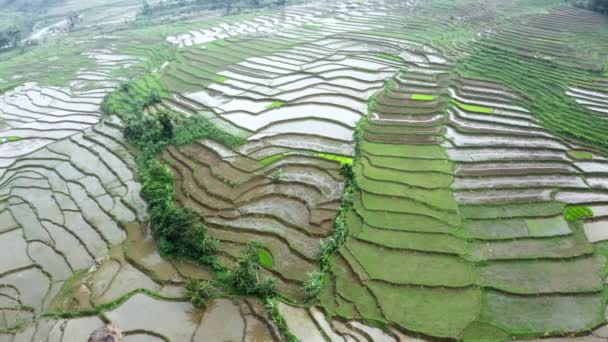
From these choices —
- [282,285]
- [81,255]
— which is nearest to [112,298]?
[81,255]

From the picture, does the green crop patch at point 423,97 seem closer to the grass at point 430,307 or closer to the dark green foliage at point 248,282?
the grass at point 430,307

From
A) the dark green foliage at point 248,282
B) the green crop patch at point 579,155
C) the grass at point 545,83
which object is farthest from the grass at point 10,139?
the green crop patch at point 579,155

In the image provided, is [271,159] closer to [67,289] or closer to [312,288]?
[312,288]

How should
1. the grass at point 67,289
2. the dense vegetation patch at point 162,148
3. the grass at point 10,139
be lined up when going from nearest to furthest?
the grass at point 67,289 < the dense vegetation patch at point 162,148 < the grass at point 10,139

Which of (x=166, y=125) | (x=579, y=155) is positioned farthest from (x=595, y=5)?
(x=166, y=125)

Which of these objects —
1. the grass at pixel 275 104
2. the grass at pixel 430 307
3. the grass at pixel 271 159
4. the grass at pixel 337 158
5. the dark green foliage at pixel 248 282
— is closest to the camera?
the grass at pixel 430 307

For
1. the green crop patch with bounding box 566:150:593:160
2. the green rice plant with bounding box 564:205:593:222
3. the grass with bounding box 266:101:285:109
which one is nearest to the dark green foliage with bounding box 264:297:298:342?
the green rice plant with bounding box 564:205:593:222

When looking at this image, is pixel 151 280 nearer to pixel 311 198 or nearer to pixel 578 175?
pixel 311 198
